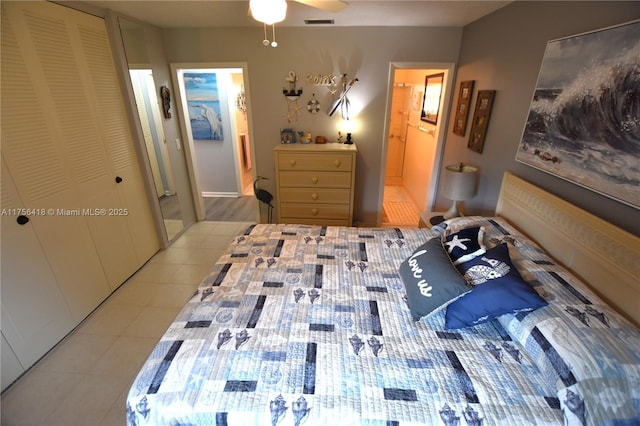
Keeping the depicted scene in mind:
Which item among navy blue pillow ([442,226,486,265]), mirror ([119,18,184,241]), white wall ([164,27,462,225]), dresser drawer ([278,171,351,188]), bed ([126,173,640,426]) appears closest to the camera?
bed ([126,173,640,426])

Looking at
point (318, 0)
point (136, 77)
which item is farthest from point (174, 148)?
point (318, 0)

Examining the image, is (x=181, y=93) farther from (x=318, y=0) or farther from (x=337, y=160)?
(x=318, y=0)

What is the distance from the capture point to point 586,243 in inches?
53.9

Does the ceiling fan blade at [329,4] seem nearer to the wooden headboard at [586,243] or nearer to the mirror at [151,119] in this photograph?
the wooden headboard at [586,243]

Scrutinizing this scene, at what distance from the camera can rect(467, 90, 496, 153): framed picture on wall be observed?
2346 millimetres

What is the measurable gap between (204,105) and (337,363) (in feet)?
14.1

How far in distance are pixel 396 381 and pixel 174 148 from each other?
3378 mm

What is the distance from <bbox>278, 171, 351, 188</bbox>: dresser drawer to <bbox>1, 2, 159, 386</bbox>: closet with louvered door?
1502mm

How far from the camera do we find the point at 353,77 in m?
3.16

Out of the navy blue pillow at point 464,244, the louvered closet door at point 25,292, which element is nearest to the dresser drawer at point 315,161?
the navy blue pillow at point 464,244

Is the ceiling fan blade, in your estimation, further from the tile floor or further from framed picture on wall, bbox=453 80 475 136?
the tile floor

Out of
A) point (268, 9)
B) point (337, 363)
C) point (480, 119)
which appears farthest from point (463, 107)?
point (337, 363)

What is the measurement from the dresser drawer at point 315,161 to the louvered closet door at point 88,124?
1.49m

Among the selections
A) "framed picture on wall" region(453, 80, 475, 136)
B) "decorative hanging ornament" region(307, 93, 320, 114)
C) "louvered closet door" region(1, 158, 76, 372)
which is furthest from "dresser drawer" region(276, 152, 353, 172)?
"louvered closet door" region(1, 158, 76, 372)
